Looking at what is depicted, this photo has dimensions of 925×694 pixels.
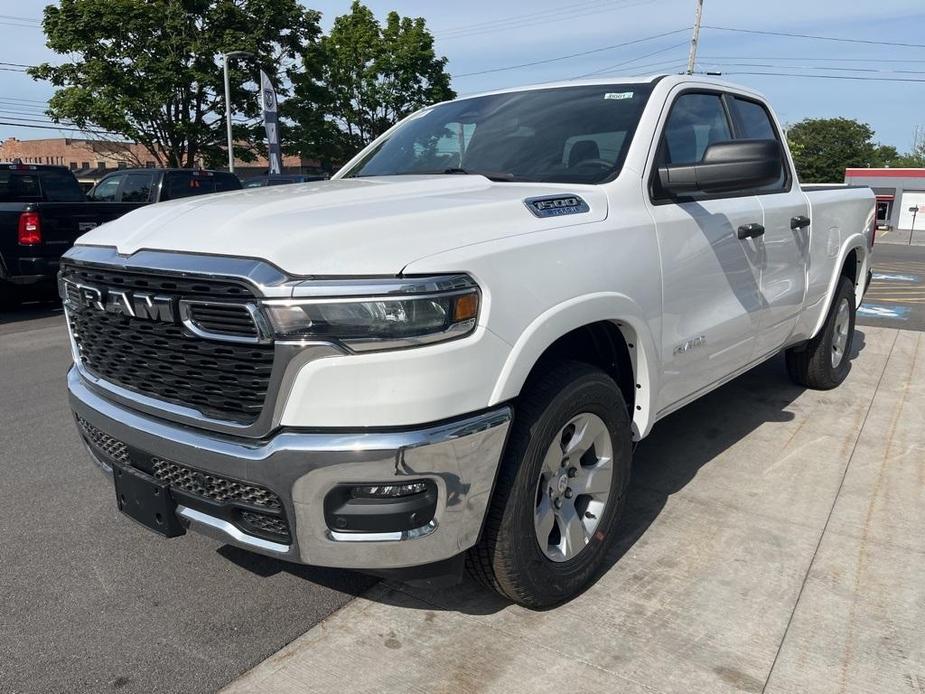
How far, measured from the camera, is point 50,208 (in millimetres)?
8812

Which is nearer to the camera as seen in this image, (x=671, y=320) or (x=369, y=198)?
(x=369, y=198)

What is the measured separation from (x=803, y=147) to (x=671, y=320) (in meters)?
75.6

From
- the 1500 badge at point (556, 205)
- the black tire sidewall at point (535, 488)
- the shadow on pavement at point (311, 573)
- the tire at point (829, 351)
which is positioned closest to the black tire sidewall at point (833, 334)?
the tire at point (829, 351)

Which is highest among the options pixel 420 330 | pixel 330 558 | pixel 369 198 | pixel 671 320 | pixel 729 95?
pixel 729 95

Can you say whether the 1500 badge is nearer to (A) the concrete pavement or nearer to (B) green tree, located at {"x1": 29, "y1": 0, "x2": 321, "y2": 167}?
(A) the concrete pavement

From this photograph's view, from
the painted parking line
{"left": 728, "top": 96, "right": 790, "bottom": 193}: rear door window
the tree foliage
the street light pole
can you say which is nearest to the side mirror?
{"left": 728, "top": 96, "right": 790, "bottom": 193}: rear door window

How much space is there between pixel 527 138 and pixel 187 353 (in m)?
1.91

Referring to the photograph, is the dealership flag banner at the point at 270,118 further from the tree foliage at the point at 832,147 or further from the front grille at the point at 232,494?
the tree foliage at the point at 832,147

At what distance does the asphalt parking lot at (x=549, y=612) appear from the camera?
244cm

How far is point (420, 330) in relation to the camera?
6.82ft

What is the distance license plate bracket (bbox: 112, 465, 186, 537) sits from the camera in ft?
7.79

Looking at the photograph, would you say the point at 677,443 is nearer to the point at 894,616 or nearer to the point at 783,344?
the point at 783,344

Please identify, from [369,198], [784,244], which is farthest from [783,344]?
[369,198]

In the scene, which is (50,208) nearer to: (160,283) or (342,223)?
(160,283)
